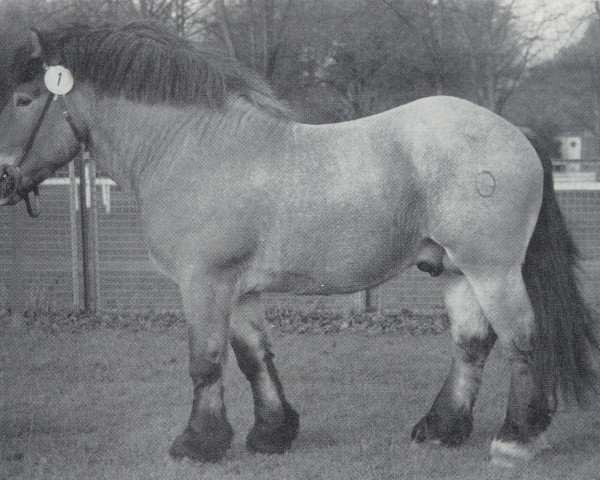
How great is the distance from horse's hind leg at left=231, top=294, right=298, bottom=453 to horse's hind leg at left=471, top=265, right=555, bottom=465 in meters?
1.20

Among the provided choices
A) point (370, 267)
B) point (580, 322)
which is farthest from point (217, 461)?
point (580, 322)

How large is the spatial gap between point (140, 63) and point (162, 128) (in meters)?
0.37

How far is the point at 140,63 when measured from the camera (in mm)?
4836

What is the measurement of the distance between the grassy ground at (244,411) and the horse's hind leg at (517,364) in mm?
132

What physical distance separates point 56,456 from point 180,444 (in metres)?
0.77

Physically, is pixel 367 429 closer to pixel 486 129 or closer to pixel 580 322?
pixel 580 322

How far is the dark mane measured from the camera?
484 centimetres

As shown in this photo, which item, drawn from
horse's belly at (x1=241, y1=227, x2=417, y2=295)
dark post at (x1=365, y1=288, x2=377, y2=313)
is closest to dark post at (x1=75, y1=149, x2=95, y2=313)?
dark post at (x1=365, y1=288, x2=377, y2=313)

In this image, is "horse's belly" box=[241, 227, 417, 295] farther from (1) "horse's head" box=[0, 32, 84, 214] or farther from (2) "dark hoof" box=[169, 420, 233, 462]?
(1) "horse's head" box=[0, 32, 84, 214]

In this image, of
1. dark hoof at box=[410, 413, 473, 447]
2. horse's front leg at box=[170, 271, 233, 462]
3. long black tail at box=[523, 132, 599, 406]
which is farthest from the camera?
dark hoof at box=[410, 413, 473, 447]

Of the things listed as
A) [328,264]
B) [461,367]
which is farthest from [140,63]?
[461,367]

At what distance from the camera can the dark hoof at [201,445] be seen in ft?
15.8

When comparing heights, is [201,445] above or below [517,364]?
below

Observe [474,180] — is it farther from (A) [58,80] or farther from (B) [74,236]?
(B) [74,236]
